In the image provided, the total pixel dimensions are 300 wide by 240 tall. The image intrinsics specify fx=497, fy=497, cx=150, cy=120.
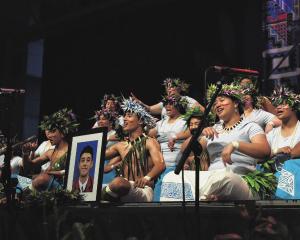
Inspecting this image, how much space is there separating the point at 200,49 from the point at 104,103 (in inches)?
59.1

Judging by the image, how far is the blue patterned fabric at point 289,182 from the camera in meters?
3.40

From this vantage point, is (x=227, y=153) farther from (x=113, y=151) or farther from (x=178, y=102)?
(x=178, y=102)

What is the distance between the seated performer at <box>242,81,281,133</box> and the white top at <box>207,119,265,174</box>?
2.03ft

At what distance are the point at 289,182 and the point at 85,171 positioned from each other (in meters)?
1.39

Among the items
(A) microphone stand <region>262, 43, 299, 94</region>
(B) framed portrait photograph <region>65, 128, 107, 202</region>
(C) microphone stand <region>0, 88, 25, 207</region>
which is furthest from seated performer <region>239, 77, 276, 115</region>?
(C) microphone stand <region>0, 88, 25, 207</region>

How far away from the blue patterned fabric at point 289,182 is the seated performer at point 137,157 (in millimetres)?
918

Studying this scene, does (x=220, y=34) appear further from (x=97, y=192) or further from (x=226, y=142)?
(x=97, y=192)

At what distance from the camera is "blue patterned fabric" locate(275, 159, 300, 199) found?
3398 mm

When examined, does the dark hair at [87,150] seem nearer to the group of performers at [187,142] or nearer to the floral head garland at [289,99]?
the group of performers at [187,142]

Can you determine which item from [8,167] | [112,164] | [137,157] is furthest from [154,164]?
[8,167]

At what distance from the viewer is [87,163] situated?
325cm

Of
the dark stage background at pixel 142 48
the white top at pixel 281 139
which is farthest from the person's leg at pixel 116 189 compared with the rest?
the dark stage background at pixel 142 48

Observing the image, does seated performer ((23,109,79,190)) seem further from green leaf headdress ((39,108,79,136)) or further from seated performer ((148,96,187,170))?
seated performer ((148,96,187,170))

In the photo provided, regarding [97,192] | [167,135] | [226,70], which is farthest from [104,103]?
[226,70]
